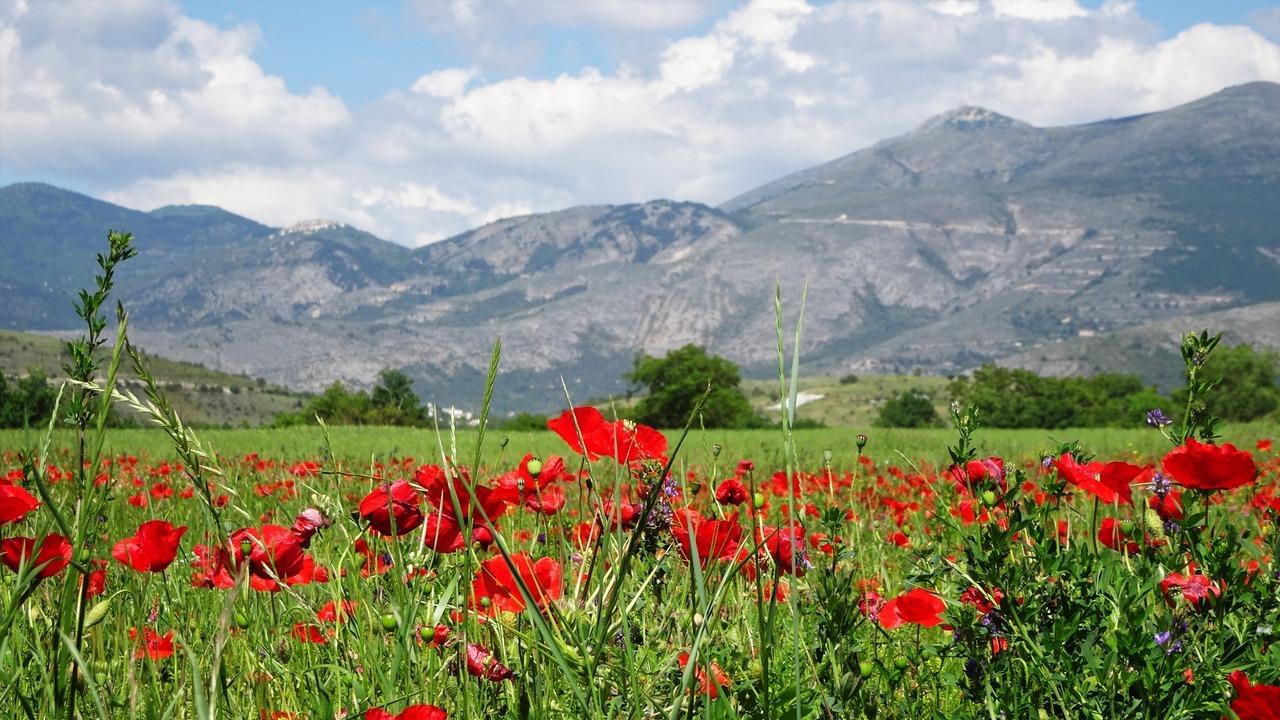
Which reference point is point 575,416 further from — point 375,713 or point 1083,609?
point 1083,609

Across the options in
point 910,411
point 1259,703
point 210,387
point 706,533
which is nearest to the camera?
point 1259,703

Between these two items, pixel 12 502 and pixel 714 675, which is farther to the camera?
pixel 714 675

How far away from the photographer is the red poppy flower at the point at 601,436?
4.48ft

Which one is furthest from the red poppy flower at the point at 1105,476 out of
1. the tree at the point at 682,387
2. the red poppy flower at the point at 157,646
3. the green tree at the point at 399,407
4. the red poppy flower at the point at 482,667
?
the tree at the point at 682,387

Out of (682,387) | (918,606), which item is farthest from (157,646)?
(682,387)

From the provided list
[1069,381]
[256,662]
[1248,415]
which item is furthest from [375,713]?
[1069,381]

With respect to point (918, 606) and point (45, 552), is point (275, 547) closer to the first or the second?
point (45, 552)

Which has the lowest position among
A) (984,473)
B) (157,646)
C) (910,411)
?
(910,411)

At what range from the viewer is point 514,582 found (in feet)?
4.84

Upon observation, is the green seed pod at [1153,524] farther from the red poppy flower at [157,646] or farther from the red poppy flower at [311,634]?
the red poppy flower at [157,646]

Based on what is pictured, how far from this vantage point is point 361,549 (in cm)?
237

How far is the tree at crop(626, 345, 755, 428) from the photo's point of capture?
7775cm

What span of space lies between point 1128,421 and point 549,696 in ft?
282

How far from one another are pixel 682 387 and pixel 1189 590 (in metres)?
78.4
